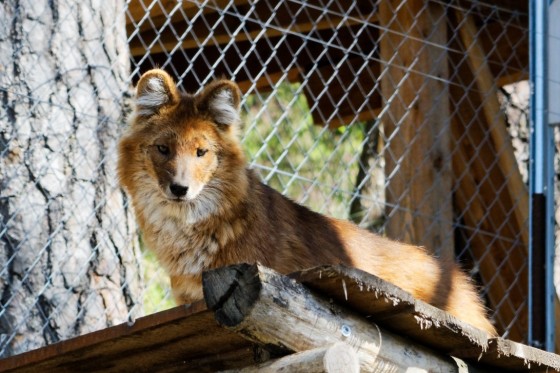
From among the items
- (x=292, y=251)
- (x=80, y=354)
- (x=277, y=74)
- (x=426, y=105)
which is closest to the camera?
(x=80, y=354)

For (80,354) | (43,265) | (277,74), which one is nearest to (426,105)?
(277,74)

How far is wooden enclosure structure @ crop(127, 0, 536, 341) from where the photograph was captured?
6934 millimetres

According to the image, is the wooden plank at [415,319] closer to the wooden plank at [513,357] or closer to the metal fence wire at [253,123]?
the wooden plank at [513,357]

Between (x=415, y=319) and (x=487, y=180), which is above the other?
(x=487, y=180)

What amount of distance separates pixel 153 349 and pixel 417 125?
11.1 feet

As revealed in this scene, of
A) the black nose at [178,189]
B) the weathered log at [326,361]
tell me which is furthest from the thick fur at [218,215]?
the weathered log at [326,361]

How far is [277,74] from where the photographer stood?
8.17m

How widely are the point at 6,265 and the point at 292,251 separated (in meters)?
1.54

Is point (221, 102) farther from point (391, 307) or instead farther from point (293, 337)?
point (293, 337)

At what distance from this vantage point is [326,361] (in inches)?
133

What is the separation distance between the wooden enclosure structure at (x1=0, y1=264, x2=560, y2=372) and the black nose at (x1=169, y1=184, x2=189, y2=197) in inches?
42.9

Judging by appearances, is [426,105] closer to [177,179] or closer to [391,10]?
[391,10]

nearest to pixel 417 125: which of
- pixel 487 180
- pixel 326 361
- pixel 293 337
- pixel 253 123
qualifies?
pixel 487 180

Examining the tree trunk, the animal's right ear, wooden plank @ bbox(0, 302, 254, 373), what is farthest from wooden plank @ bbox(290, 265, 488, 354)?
the tree trunk
